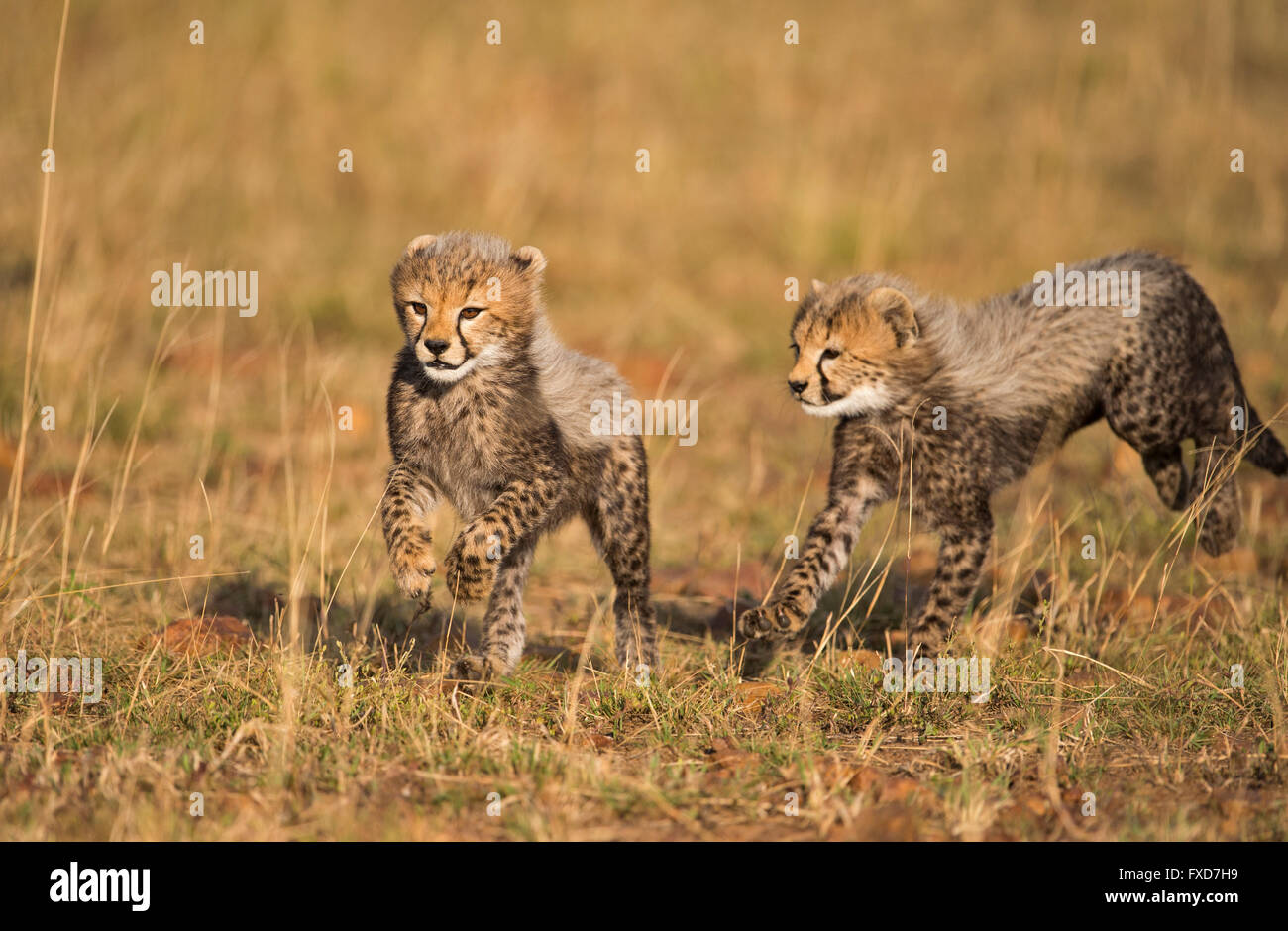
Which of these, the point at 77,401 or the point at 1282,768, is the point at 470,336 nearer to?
the point at 1282,768

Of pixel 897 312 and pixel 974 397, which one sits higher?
pixel 897 312

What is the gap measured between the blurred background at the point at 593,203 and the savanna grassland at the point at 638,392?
1.6 inches

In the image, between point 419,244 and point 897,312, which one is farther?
point 897,312

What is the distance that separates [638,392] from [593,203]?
3216 mm

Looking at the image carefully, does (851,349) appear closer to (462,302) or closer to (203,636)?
(462,302)

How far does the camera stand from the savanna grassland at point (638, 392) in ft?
11.1

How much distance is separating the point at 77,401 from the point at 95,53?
231 inches

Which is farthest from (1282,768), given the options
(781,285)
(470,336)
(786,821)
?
(781,285)

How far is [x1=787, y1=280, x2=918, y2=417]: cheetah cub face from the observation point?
14.3 feet

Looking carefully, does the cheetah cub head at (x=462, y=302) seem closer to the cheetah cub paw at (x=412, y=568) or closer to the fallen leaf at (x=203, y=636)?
the cheetah cub paw at (x=412, y=568)

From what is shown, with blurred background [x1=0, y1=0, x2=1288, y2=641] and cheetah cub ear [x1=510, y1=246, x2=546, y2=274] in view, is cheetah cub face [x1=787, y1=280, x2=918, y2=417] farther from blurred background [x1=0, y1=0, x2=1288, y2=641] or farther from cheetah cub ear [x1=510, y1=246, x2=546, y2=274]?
blurred background [x1=0, y1=0, x2=1288, y2=641]

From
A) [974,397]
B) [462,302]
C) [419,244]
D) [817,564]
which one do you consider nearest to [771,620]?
[817,564]

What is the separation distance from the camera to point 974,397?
454 centimetres
